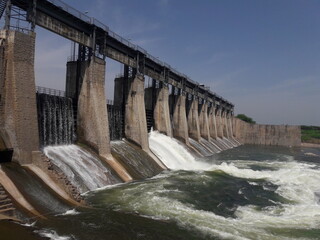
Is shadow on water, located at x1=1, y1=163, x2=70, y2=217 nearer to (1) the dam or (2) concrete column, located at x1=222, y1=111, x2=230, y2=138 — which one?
(1) the dam

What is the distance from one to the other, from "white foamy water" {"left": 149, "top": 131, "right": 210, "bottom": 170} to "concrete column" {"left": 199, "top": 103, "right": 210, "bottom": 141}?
19.6 metres

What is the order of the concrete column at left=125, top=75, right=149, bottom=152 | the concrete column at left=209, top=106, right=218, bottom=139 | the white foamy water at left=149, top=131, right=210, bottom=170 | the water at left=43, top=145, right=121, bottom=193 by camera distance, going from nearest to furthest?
the water at left=43, top=145, right=121, bottom=193 → the concrete column at left=125, top=75, right=149, bottom=152 → the white foamy water at left=149, top=131, right=210, bottom=170 → the concrete column at left=209, top=106, right=218, bottom=139

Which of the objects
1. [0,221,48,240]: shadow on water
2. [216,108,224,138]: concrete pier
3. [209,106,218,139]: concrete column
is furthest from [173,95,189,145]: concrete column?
[0,221,48,240]: shadow on water

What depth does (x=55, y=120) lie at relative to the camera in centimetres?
2020

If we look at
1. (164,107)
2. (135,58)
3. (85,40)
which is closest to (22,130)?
(85,40)

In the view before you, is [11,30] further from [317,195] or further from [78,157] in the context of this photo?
[317,195]

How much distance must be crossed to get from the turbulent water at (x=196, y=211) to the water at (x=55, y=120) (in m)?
5.39

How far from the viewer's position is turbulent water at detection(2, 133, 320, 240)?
11.2m

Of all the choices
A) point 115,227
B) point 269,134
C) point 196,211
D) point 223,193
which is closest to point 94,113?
point 223,193

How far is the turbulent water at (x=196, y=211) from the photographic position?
441 inches

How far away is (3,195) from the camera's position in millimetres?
11062

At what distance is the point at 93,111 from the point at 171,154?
12.1 metres

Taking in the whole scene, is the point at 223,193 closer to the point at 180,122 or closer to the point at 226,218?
the point at 226,218

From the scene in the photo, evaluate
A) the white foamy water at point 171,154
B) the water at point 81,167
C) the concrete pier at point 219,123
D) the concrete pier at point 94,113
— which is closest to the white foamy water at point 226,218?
the water at point 81,167
